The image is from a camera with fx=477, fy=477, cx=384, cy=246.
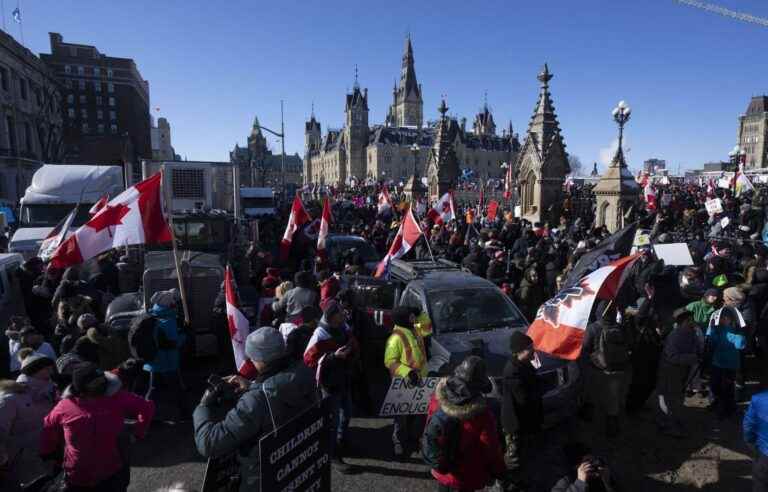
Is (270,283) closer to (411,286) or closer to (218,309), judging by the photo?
(218,309)

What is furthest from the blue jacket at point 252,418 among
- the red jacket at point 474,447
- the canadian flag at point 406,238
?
the canadian flag at point 406,238

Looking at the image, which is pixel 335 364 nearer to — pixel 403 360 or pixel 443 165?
pixel 403 360

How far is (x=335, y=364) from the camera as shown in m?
5.00

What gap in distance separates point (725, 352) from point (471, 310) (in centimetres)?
319

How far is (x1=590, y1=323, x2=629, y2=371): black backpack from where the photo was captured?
5.45 m

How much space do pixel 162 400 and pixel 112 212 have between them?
2744 mm

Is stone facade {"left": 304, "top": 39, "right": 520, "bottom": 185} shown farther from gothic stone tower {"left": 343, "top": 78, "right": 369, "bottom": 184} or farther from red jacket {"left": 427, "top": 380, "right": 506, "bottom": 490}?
red jacket {"left": 427, "top": 380, "right": 506, "bottom": 490}

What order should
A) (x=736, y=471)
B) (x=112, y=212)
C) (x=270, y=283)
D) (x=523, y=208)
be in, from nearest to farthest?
1. (x=736, y=471)
2. (x=112, y=212)
3. (x=270, y=283)
4. (x=523, y=208)

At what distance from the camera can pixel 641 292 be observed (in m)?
8.13

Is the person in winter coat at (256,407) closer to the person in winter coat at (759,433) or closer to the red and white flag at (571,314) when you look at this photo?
the red and white flag at (571,314)

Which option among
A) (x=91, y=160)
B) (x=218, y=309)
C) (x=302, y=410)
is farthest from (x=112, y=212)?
(x=91, y=160)

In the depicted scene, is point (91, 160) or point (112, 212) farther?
point (91, 160)

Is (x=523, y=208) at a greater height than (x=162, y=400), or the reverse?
(x=523, y=208)

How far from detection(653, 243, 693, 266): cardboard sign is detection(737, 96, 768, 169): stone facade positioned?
329 feet
